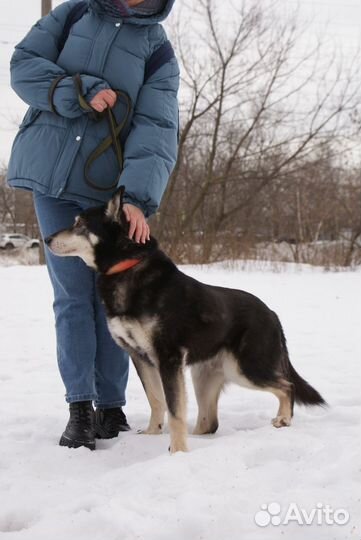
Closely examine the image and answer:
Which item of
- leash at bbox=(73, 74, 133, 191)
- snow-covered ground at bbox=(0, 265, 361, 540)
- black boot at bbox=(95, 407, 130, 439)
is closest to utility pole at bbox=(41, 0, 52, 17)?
snow-covered ground at bbox=(0, 265, 361, 540)

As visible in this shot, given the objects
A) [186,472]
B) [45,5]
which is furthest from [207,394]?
[45,5]

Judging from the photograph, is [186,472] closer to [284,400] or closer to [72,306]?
[284,400]

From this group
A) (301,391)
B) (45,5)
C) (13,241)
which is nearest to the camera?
(301,391)

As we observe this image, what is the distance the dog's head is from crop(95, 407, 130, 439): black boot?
0.92 metres

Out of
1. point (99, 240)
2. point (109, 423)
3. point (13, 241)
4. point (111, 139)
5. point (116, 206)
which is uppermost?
point (111, 139)

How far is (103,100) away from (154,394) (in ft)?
5.24

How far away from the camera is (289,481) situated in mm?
2533

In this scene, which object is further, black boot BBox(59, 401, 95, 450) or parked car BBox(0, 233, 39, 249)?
parked car BBox(0, 233, 39, 249)

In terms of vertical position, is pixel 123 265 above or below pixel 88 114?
below

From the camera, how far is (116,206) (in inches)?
125

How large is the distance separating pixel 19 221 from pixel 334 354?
58677 mm

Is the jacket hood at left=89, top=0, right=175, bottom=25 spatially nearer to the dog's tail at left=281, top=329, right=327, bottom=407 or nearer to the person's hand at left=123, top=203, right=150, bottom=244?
the person's hand at left=123, top=203, right=150, bottom=244

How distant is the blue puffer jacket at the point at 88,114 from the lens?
3299 millimetres

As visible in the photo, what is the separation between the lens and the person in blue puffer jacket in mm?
3287
